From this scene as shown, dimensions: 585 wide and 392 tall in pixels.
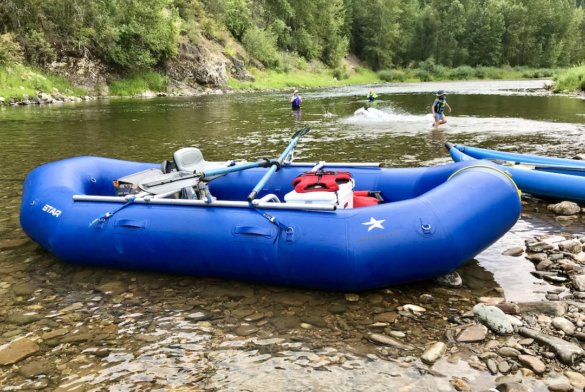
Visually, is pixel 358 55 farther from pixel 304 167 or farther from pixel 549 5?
pixel 304 167

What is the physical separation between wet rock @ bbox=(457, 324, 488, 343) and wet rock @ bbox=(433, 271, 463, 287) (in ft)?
2.57

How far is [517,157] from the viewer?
27.8 feet

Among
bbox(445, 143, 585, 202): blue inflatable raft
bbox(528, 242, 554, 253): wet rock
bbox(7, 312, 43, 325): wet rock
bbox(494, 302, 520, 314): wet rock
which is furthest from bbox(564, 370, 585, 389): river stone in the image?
bbox(7, 312, 43, 325): wet rock

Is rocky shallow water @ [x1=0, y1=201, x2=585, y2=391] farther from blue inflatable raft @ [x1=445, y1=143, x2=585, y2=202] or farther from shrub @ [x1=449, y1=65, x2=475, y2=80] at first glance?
shrub @ [x1=449, y1=65, x2=475, y2=80]

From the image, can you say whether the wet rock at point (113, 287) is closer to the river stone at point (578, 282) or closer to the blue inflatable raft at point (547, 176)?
the river stone at point (578, 282)

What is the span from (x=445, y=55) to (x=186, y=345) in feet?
263

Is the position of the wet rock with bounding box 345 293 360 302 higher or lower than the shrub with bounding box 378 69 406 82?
lower

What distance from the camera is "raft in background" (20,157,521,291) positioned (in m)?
4.44

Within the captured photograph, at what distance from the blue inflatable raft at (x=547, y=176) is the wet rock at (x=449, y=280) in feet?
7.67

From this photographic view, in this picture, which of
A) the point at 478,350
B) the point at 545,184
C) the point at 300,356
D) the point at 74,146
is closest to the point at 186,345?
the point at 300,356

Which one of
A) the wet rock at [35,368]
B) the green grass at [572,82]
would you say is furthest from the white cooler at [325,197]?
the green grass at [572,82]

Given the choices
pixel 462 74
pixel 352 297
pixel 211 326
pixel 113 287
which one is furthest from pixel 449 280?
pixel 462 74

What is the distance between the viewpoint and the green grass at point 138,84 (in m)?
35.3

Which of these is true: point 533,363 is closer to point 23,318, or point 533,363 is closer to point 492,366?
point 492,366
